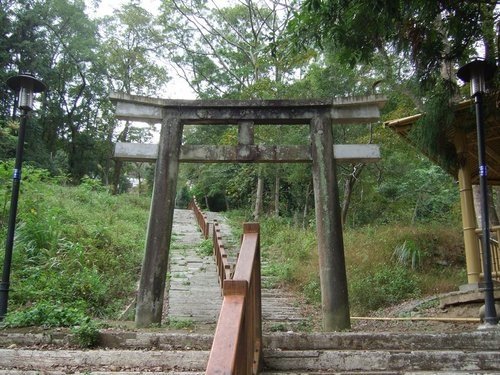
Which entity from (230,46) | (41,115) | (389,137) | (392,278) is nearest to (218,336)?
(392,278)

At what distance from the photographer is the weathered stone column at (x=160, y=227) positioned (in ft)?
21.7

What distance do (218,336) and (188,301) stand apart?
7769 mm

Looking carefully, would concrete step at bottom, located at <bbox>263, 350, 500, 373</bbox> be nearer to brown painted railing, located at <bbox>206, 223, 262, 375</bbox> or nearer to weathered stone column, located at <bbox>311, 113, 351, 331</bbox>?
brown painted railing, located at <bbox>206, 223, 262, 375</bbox>

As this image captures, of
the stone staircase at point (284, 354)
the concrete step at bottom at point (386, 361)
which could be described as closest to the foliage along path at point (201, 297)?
the stone staircase at point (284, 354)

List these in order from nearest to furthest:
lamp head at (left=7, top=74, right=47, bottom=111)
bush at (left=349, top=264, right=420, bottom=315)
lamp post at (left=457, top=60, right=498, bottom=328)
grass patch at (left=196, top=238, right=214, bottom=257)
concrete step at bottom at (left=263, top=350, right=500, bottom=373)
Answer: concrete step at bottom at (left=263, top=350, right=500, bottom=373) < lamp post at (left=457, top=60, right=498, bottom=328) < lamp head at (left=7, top=74, right=47, bottom=111) < bush at (left=349, top=264, right=420, bottom=315) < grass patch at (left=196, top=238, right=214, bottom=257)

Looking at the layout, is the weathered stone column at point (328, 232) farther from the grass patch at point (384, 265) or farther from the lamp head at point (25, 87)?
the lamp head at point (25, 87)

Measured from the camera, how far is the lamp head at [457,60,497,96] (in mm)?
6348

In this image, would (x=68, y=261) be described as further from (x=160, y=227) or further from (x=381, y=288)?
(x=381, y=288)

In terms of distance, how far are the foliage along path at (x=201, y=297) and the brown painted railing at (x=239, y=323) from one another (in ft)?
8.53

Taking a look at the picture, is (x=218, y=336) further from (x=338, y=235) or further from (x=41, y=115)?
(x=41, y=115)

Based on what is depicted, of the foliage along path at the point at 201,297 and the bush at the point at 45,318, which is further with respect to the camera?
the foliage along path at the point at 201,297

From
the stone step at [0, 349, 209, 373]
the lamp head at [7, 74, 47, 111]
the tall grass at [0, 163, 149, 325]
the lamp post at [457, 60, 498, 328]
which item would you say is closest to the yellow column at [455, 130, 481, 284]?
the lamp post at [457, 60, 498, 328]

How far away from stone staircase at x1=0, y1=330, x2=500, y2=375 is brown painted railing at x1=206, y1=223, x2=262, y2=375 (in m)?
0.59

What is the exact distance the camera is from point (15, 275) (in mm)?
8711
